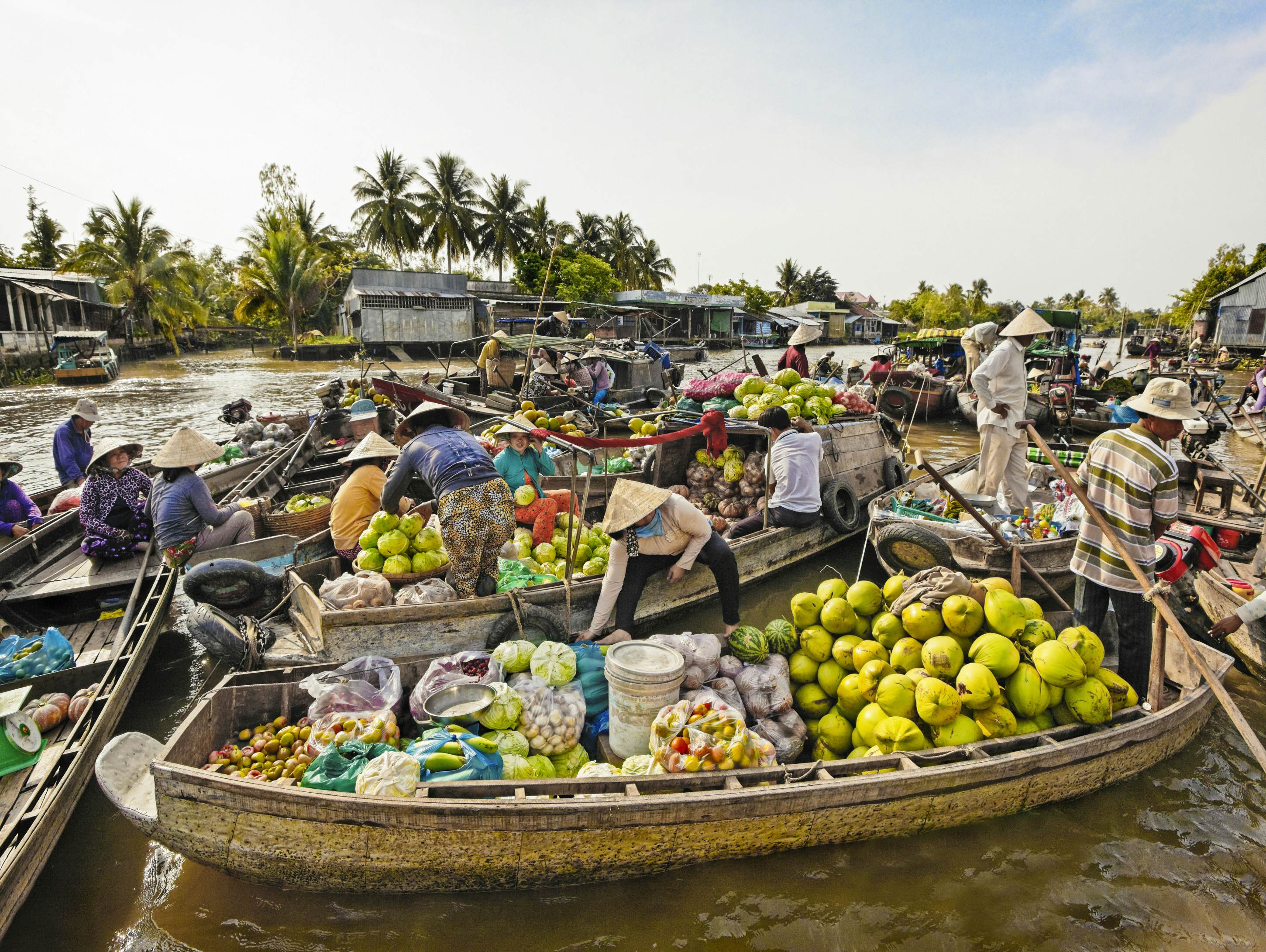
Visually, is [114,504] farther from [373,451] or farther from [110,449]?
[373,451]

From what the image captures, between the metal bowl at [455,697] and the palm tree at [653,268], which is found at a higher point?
the palm tree at [653,268]

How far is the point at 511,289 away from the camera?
126 feet

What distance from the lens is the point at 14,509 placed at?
6016mm

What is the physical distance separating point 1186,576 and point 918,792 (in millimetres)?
4185

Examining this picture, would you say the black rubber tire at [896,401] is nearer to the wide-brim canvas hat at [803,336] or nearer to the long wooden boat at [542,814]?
the wide-brim canvas hat at [803,336]

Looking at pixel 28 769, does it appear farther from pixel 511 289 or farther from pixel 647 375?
pixel 511 289

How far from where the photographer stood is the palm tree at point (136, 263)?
2997 cm

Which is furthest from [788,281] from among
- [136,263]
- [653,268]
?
[136,263]

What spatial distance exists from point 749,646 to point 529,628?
146 centimetres

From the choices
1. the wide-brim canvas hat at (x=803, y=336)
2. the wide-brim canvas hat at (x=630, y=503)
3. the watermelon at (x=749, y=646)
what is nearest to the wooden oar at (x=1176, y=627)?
the watermelon at (x=749, y=646)

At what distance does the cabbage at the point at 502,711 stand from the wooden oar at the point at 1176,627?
2.86 metres

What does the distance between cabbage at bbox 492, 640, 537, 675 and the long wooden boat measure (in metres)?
0.83

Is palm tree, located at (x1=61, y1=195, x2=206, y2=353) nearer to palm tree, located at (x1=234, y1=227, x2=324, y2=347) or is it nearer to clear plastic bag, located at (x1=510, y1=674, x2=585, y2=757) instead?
palm tree, located at (x1=234, y1=227, x2=324, y2=347)

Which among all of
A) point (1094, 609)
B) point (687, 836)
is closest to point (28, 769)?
point (687, 836)
